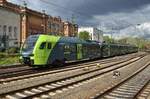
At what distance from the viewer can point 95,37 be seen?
158m

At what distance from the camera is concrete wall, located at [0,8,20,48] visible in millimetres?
65037

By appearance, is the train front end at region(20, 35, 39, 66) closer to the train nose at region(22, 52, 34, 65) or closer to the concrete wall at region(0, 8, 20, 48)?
the train nose at region(22, 52, 34, 65)

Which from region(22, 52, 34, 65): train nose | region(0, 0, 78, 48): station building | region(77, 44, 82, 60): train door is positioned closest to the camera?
region(22, 52, 34, 65): train nose

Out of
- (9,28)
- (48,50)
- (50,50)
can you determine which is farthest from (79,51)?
(9,28)

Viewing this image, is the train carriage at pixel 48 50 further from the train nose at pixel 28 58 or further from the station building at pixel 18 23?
the station building at pixel 18 23

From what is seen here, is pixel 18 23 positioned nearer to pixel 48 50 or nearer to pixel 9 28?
pixel 9 28

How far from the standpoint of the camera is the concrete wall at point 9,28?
65037 mm

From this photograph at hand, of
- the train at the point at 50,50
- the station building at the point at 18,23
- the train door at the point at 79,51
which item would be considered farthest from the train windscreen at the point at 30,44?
the station building at the point at 18,23

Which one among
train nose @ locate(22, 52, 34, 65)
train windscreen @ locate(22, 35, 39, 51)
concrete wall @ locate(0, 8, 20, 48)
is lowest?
train nose @ locate(22, 52, 34, 65)

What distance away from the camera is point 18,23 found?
71688 millimetres

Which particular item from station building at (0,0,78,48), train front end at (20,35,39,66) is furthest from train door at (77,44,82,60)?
station building at (0,0,78,48)

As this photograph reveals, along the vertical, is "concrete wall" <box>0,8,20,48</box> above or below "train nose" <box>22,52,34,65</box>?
above

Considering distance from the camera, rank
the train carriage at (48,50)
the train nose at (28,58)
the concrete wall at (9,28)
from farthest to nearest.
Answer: the concrete wall at (9,28) < the train carriage at (48,50) < the train nose at (28,58)

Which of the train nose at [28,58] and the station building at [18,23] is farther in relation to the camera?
the station building at [18,23]
